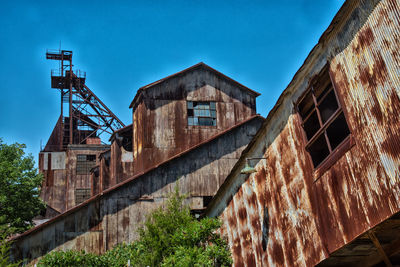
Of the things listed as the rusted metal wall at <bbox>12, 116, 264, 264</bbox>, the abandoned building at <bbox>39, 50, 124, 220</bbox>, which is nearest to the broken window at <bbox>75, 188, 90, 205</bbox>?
the abandoned building at <bbox>39, 50, 124, 220</bbox>

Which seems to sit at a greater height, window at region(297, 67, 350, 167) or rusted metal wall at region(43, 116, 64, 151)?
rusted metal wall at region(43, 116, 64, 151)

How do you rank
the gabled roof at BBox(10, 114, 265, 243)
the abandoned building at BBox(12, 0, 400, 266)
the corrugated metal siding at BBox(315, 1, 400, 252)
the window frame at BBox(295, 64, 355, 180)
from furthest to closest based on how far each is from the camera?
1. the gabled roof at BBox(10, 114, 265, 243)
2. the window frame at BBox(295, 64, 355, 180)
3. the abandoned building at BBox(12, 0, 400, 266)
4. the corrugated metal siding at BBox(315, 1, 400, 252)

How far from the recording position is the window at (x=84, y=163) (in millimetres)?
39875

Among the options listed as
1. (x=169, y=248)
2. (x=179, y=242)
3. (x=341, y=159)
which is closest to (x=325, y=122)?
(x=341, y=159)

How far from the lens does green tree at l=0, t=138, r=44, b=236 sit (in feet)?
86.7

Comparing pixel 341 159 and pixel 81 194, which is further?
pixel 81 194

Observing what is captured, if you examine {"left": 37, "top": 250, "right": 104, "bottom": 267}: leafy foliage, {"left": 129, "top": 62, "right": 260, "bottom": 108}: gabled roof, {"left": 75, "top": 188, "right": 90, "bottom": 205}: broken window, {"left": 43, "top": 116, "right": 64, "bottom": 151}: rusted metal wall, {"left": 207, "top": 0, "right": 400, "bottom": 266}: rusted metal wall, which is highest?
{"left": 43, "top": 116, "right": 64, "bottom": 151}: rusted metal wall

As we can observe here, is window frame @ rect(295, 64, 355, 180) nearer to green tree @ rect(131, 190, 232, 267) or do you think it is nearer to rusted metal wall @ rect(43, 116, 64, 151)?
green tree @ rect(131, 190, 232, 267)

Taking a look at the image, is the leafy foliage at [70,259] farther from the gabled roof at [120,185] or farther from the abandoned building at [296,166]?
the gabled roof at [120,185]

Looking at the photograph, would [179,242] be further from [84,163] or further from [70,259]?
[84,163]

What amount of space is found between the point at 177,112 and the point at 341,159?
14492mm

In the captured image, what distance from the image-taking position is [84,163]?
4012 centimetres

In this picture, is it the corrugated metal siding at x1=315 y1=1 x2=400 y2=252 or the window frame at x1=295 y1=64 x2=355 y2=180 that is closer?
the corrugated metal siding at x1=315 y1=1 x2=400 y2=252

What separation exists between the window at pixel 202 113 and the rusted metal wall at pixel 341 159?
1025cm
